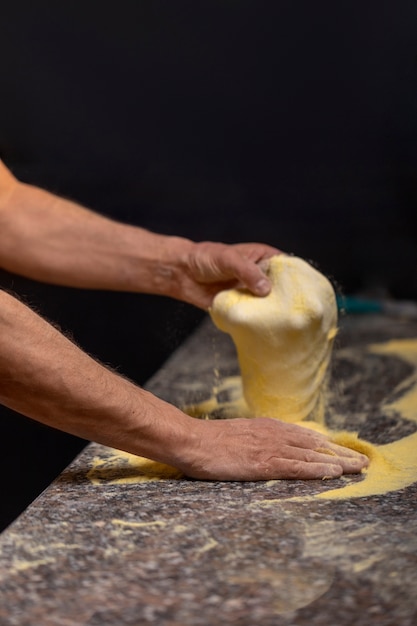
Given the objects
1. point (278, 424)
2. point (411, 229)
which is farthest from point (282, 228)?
point (278, 424)

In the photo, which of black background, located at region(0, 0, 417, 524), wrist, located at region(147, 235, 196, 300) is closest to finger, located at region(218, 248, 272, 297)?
wrist, located at region(147, 235, 196, 300)

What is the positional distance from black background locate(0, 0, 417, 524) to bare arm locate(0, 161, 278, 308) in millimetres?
70

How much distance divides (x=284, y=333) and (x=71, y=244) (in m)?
0.50

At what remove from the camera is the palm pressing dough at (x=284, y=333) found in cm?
154

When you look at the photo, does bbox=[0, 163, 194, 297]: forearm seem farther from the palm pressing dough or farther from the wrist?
the palm pressing dough

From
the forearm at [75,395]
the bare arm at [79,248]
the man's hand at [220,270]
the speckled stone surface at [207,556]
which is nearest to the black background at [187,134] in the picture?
the bare arm at [79,248]

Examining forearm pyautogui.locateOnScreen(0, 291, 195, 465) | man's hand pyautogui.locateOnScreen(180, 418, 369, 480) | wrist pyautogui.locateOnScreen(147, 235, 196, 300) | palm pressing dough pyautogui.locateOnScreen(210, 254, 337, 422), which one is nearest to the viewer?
forearm pyautogui.locateOnScreen(0, 291, 195, 465)

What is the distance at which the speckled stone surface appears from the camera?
2.98 ft

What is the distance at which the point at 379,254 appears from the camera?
7.82ft

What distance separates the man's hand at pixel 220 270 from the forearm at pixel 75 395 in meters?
0.35

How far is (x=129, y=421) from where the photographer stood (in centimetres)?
127

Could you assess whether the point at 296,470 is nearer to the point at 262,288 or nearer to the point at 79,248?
the point at 262,288

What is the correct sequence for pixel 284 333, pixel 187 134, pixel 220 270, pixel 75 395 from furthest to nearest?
pixel 187 134 → pixel 220 270 → pixel 284 333 → pixel 75 395

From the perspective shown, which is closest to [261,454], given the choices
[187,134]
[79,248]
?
[79,248]
